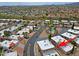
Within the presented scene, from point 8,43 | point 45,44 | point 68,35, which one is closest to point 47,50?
point 45,44

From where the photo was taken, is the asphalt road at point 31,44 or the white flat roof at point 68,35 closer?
the asphalt road at point 31,44

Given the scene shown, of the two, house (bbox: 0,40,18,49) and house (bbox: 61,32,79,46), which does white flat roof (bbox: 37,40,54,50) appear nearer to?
house (bbox: 61,32,79,46)

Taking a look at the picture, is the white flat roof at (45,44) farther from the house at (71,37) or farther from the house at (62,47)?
the house at (71,37)

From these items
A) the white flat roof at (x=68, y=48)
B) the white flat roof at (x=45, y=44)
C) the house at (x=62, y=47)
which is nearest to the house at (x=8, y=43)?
the white flat roof at (x=45, y=44)

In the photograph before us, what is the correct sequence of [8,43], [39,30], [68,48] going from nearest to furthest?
[68,48]
[8,43]
[39,30]

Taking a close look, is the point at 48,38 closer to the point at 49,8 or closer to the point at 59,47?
the point at 59,47

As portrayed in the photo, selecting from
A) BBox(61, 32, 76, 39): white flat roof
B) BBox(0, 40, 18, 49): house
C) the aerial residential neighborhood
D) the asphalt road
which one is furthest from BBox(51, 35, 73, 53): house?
BBox(0, 40, 18, 49): house

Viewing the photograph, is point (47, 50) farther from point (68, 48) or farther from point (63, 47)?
point (68, 48)

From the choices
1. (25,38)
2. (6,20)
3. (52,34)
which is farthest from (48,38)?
(6,20)
